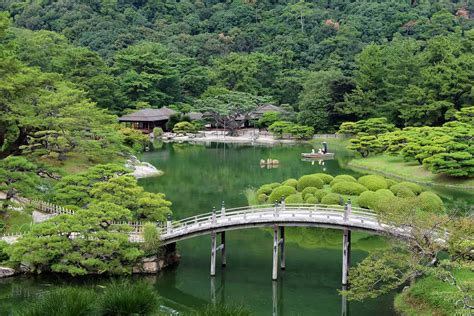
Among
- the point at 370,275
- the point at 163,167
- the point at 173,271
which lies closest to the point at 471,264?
the point at 370,275

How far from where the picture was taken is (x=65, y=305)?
9664 millimetres

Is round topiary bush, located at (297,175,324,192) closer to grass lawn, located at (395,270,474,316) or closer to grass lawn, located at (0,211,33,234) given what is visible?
grass lawn, located at (395,270,474,316)

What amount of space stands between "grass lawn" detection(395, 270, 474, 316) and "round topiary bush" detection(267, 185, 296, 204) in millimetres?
11990

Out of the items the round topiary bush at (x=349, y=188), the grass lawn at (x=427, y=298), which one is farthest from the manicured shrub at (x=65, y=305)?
the round topiary bush at (x=349, y=188)

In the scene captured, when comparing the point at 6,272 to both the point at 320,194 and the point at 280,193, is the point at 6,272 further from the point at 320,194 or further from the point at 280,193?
the point at 320,194

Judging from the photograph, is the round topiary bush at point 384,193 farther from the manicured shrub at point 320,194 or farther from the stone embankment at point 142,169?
the stone embankment at point 142,169

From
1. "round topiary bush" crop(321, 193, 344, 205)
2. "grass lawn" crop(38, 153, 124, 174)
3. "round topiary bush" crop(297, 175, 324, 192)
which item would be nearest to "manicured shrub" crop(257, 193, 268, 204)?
"round topiary bush" crop(297, 175, 324, 192)

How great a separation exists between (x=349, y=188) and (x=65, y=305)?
23800mm

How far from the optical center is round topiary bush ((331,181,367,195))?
32.0 m

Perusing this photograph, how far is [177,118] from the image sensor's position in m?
71.8

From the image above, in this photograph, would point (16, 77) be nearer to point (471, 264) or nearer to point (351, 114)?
point (471, 264)

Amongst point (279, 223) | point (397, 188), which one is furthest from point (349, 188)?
point (279, 223)

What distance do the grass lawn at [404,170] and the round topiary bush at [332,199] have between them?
1296 centimetres

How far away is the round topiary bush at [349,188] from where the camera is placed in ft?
105
